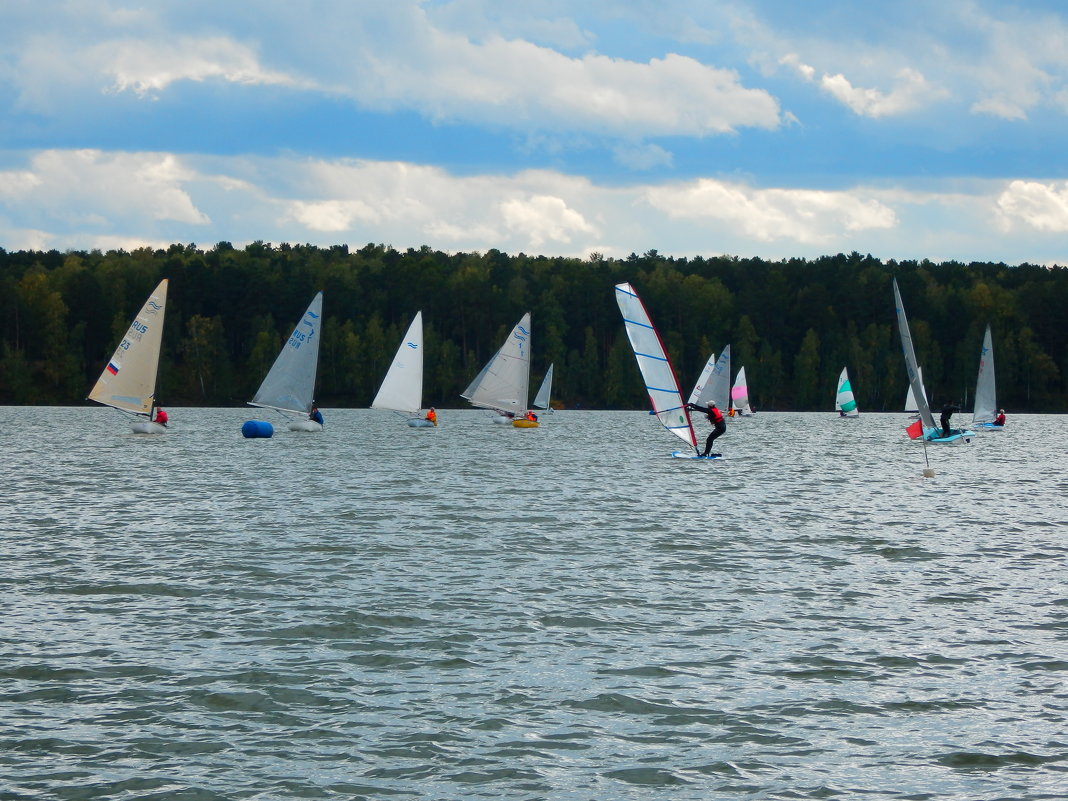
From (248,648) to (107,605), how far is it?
4.29 m

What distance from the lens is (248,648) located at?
16812mm

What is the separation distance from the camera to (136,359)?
233 ft

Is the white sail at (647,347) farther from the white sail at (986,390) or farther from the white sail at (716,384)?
the white sail at (716,384)

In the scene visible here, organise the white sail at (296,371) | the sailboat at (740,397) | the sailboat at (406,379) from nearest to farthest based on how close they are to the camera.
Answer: the white sail at (296,371) → the sailboat at (406,379) → the sailboat at (740,397)

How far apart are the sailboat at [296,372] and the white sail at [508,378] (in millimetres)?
14612

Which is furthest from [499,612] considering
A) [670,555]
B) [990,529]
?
[990,529]

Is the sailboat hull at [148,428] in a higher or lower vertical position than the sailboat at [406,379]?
lower

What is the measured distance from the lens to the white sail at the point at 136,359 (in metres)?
70.7

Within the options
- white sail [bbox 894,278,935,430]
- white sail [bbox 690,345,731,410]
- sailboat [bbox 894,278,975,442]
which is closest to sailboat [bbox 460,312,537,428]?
sailboat [bbox 894,278,975,442]

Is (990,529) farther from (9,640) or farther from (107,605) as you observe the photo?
(9,640)

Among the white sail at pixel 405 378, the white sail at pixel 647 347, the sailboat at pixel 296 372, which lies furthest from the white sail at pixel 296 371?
the white sail at pixel 647 347

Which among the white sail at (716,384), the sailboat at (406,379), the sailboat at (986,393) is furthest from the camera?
the white sail at (716,384)

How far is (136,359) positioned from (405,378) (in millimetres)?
27420

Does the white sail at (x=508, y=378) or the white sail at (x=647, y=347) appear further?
the white sail at (x=508, y=378)
